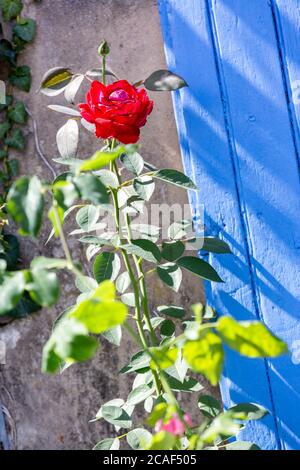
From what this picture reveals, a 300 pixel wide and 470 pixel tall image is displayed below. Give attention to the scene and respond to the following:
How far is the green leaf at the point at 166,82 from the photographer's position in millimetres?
1908

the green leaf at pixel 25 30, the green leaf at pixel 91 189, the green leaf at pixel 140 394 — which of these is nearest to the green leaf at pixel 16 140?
the green leaf at pixel 25 30

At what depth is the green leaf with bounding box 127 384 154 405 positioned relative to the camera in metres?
1.94

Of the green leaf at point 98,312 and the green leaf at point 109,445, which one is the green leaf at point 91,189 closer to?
the green leaf at point 98,312

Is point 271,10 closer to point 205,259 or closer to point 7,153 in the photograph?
point 205,259

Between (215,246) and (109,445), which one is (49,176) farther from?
(109,445)

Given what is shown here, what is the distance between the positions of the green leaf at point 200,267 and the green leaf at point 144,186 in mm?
Answer: 206

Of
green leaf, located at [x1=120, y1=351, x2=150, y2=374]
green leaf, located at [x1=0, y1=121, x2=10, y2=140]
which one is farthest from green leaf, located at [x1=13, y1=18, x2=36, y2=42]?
green leaf, located at [x1=120, y1=351, x2=150, y2=374]

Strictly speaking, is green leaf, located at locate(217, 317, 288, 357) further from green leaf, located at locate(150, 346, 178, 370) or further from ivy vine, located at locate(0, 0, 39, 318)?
ivy vine, located at locate(0, 0, 39, 318)

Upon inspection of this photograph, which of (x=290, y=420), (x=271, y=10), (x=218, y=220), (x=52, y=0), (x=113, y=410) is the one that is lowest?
(x=290, y=420)

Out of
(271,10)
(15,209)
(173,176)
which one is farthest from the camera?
(271,10)

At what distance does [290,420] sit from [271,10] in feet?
3.61

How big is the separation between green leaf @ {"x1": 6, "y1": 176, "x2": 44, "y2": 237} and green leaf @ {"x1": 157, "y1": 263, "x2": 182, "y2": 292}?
2.74 ft

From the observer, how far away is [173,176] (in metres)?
1.84
